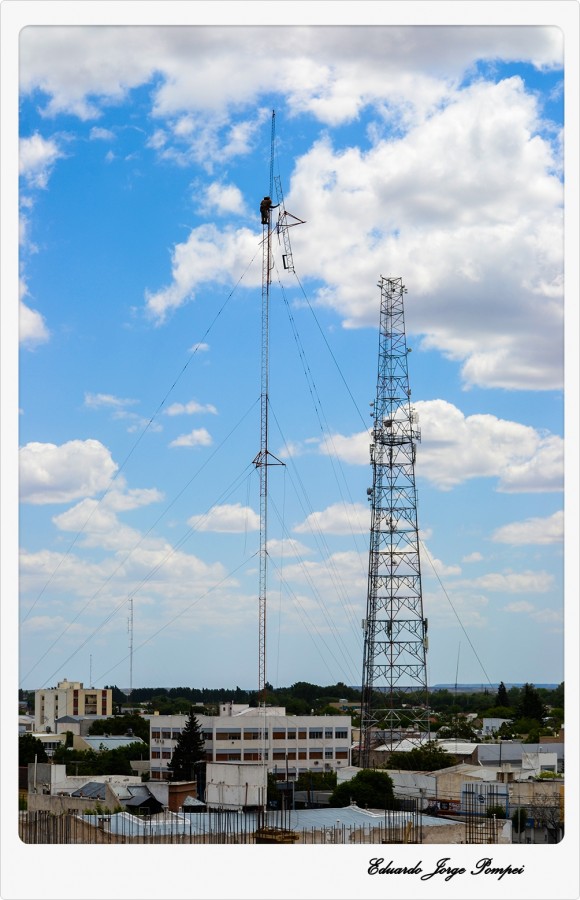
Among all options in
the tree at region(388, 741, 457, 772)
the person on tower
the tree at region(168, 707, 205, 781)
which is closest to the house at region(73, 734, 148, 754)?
the tree at region(168, 707, 205, 781)

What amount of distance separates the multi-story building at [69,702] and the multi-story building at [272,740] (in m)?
45.9

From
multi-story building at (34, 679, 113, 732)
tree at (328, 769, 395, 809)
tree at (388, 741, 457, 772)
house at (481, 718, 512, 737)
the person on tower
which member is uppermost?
the person on tower

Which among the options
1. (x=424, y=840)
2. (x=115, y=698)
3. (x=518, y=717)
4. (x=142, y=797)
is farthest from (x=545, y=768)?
(x=115, y=698)

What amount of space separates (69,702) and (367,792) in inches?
2997

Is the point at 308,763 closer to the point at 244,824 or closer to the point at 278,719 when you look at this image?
the point at 278,719

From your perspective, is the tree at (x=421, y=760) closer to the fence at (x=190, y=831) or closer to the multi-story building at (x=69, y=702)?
the fence at (x=190, y=831)

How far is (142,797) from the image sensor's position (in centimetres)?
3034

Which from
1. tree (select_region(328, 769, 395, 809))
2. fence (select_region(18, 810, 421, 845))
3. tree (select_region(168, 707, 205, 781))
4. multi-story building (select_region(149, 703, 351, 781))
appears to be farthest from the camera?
multi-story building (select_region(149, 703, 351, 781))

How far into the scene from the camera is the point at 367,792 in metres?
33.6

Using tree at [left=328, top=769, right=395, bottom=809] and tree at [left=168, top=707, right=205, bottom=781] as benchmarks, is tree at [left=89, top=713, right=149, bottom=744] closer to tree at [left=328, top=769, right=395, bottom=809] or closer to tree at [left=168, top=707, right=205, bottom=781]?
tree at [left=168, top=707, right=205, bottom=781]

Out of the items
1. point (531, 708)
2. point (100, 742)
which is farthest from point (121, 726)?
point (531, 708)

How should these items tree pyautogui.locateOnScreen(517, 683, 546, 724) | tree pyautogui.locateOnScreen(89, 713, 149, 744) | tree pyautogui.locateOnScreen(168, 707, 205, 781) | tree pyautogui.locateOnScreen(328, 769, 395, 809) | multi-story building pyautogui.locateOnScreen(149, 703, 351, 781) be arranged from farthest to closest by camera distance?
tree pyautogui.locateOnScreen(517, 683, 546, 724) < tree pyautogui.locateOnScreen(89, 713, 149, 744) < multi-story building pyautogui.locateOnScreen(149, 703, 351, 781) < tree pyautogui.locateOnScreen(168, 707, 205, 781) < tree pyautogui.locateOnScreen(328, 769, 395, 809)

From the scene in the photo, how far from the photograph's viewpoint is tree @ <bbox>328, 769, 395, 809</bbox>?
106ft

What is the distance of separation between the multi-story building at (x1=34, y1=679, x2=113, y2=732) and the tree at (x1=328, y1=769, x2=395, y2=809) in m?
67.5
